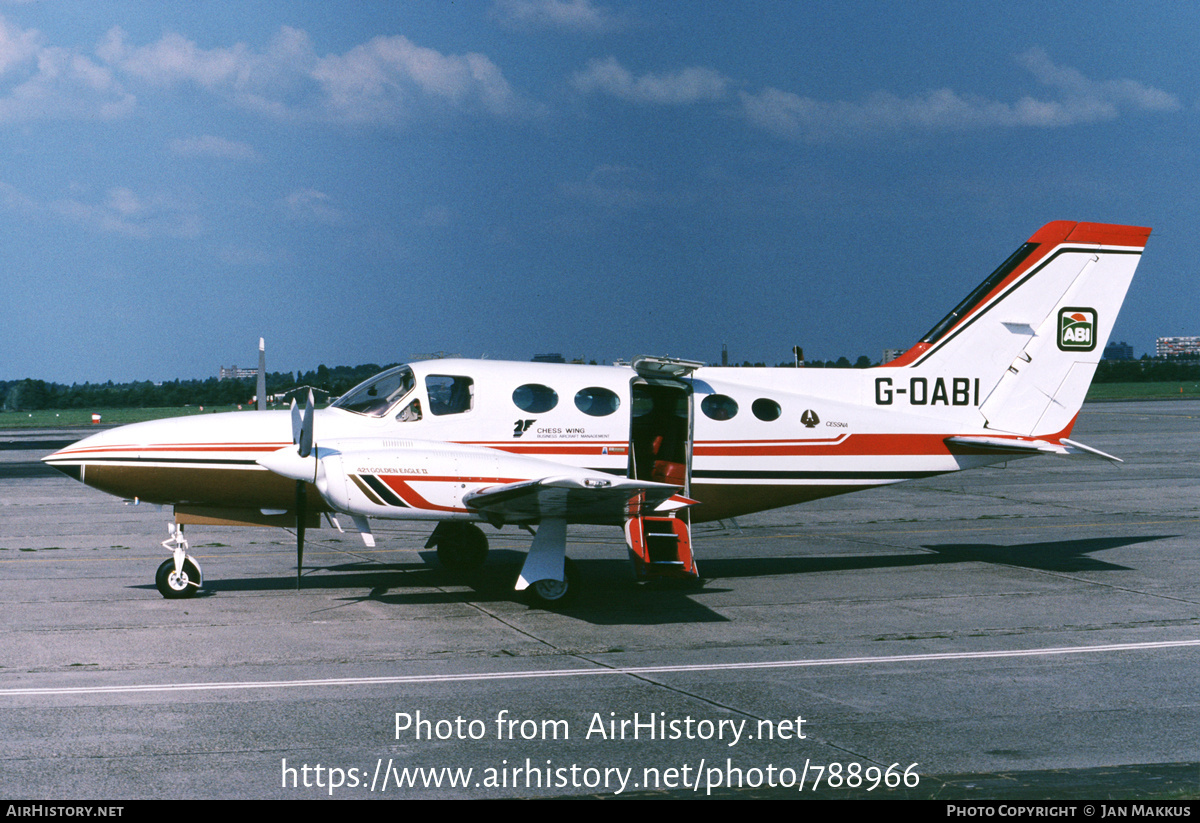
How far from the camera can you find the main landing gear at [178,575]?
40.8 ft

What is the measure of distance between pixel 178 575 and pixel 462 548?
3.76m

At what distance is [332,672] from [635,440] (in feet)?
19.6

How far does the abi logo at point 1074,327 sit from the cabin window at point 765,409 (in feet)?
15.5

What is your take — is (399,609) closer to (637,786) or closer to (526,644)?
(526,644)

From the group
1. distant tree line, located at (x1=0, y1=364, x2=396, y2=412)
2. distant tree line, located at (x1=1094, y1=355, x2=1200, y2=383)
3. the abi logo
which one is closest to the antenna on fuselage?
the abi logo

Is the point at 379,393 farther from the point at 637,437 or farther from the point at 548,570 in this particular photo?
the point at 637,437

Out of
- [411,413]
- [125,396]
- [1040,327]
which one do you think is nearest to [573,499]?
[411,413]

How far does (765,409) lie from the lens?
1402 cm

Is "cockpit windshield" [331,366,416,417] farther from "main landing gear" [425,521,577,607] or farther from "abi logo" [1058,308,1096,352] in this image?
"abi logo" [1058,308,1096,352]

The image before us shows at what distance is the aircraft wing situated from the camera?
10688 millimetres

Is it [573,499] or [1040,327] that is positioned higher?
[1040,327]

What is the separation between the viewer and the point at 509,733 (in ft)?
24.4

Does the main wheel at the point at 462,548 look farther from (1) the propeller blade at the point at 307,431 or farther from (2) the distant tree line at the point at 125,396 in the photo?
(2) the distant tree line at the point at 125,396

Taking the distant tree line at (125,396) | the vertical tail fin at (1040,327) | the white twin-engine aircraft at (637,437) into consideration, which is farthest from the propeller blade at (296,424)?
the distant tree line at (125,396)
